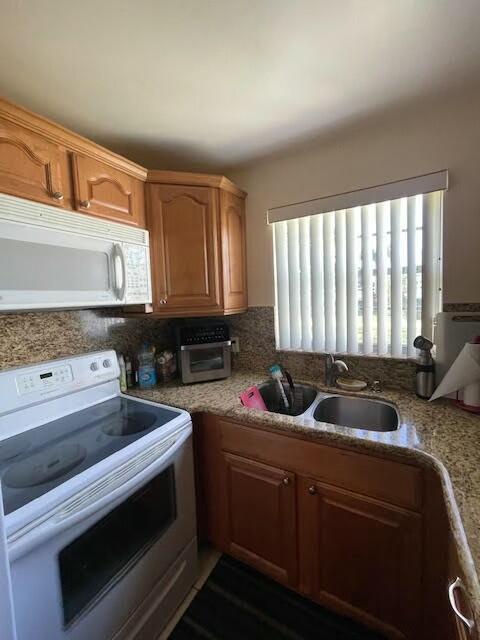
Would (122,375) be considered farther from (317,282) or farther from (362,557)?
(362,557)

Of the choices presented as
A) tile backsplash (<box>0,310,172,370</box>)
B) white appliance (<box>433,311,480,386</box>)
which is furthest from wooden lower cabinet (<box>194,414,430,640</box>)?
tile backsplash (<box>0,310,172,370</box>)

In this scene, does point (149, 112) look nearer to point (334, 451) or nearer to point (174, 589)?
point (334, 451)

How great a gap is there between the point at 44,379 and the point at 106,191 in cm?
93

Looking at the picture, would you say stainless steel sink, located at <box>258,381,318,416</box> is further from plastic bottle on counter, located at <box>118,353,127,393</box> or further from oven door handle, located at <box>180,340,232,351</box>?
plastic bottle on counter, located at <box>118,353,127,393</box>

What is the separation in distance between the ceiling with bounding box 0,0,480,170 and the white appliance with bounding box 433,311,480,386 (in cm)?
100

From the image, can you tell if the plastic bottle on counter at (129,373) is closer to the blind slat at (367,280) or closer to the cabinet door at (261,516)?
the cabinet door at (261,516)

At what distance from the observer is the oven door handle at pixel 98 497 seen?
2.41ft

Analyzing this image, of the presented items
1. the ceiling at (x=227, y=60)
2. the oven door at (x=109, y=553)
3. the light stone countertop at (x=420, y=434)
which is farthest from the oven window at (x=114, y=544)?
the ceiling at (x=227, y=60)

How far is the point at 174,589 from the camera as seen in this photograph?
3.92ft

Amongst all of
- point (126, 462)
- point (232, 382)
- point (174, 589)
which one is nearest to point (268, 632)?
point (174, 589)

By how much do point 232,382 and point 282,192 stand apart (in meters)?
1.24

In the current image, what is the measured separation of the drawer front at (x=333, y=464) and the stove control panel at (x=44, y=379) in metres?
0.79

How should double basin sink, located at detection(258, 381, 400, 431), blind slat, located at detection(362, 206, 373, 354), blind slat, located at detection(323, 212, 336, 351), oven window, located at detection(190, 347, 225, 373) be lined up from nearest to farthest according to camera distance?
1. double basin sink, located at detection(258, 381, 400, 431)
2. blind slat, located at detection(362, 206, 373, 354)
3. blind slat, located at detection(323, 212, 336, 351)
4. oven window, located at detection(190, 347, 225, 373)

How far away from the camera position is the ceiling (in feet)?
2.70
